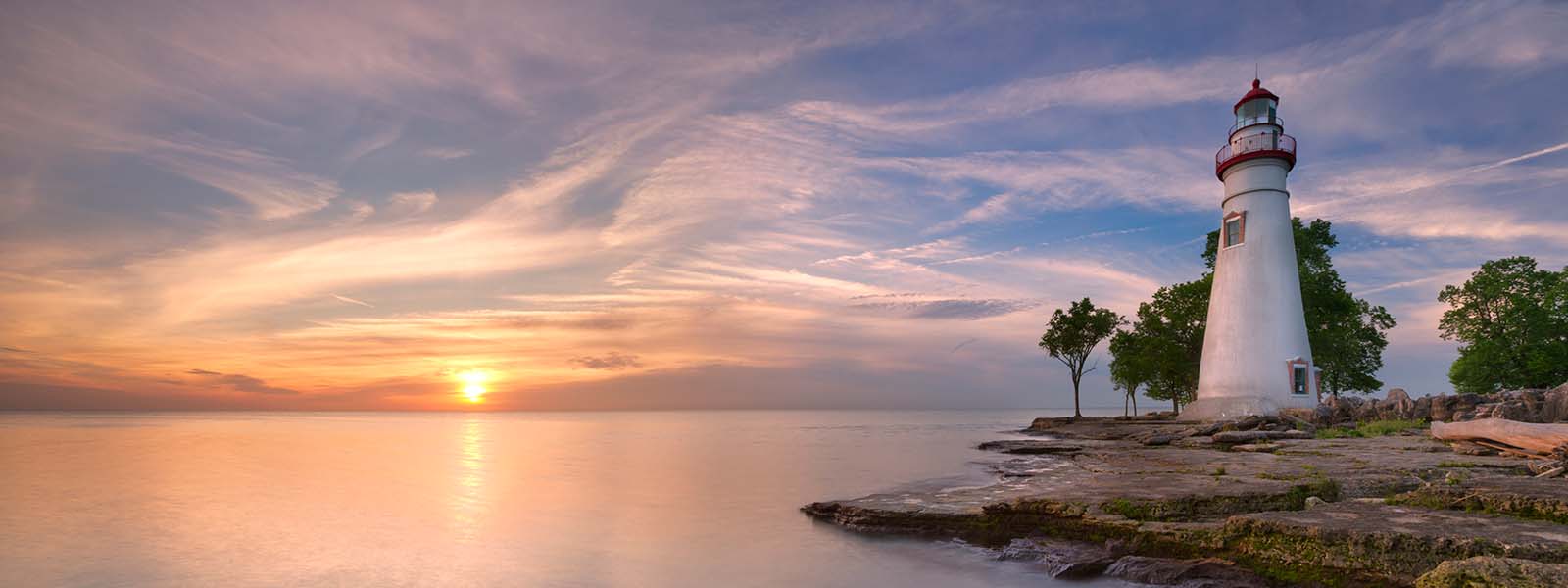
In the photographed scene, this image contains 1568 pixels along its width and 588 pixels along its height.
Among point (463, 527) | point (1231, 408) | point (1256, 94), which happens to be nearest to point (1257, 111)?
point (1256, 94)

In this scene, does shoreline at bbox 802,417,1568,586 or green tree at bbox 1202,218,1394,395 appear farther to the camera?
green tree at bbox 1202,218,1394,395

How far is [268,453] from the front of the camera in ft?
168

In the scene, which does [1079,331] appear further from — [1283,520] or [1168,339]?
[1283,520]

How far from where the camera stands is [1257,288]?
37688 mm

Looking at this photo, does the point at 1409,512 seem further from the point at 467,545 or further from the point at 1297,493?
the point at 467,545

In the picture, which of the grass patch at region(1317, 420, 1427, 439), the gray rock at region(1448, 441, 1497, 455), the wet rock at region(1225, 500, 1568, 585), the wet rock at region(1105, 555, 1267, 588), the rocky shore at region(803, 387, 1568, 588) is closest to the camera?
the wet rock at region(1225, 500, 1568, 585)

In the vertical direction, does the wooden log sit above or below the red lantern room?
below

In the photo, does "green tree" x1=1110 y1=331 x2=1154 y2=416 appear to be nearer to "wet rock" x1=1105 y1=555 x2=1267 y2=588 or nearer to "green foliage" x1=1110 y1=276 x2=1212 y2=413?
"green foliage" x1=1110 y1=276 x2=1212 y2=413

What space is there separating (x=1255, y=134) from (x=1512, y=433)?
81.5ft

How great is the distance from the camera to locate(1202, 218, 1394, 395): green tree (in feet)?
155

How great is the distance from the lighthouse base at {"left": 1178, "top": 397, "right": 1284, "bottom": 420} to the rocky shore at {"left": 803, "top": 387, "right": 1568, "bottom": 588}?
1549cm

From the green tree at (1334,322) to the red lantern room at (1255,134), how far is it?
1360 cm

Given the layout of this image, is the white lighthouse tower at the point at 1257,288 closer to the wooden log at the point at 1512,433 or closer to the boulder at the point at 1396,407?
the boulder at the point at 1396,407

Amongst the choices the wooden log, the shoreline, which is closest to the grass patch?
the wooden log
